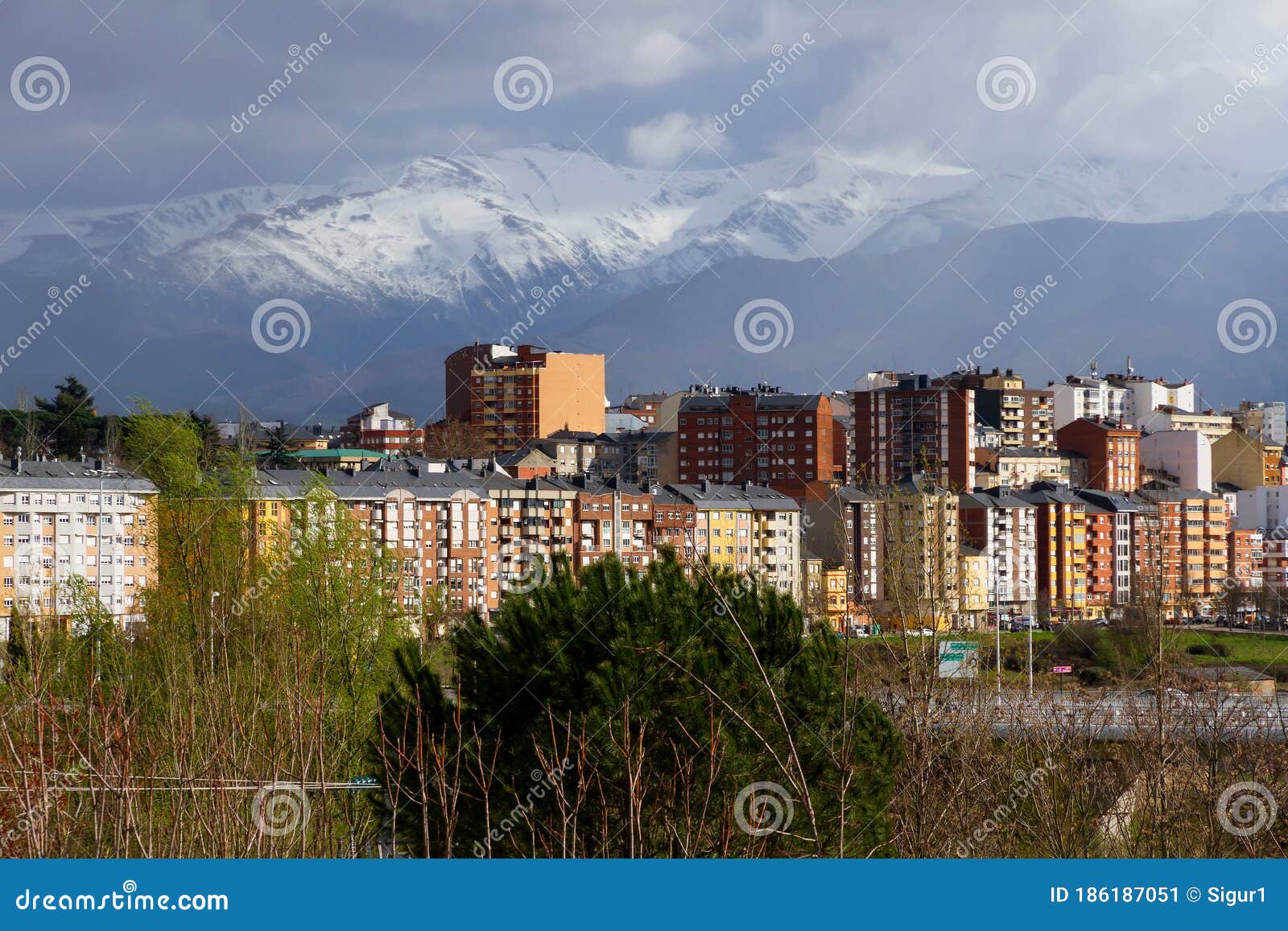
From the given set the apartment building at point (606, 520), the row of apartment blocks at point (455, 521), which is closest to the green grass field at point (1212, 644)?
the row of apartment blocks at point (455, 521)

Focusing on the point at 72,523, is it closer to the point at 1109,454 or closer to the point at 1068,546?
the point at 1068,546

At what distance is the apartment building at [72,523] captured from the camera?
31.2 metres

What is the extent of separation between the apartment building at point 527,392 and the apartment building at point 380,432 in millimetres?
2180

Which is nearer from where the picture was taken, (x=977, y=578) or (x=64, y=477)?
(x=64, y=477)

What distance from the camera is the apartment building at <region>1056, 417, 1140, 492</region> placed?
196 feet

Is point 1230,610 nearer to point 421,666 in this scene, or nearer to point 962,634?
point 962,634

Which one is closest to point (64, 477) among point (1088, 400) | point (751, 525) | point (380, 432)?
point (751, 525)

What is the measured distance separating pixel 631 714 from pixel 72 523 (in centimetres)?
2934

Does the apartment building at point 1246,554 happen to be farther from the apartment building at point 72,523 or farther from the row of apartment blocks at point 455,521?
the apartment building at point 72,523

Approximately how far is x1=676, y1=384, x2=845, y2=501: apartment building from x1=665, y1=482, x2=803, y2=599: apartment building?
39.6 feet

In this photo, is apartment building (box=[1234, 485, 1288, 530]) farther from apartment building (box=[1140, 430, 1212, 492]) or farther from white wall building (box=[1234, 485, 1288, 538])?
apartment building (box=[1140, 430, 1212, 492])

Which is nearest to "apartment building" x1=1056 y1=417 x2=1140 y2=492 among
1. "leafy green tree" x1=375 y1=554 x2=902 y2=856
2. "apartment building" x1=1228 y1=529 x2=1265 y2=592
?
"apartment building" x1=1228 y1=529 x2=1265 y2=592

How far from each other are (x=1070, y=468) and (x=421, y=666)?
5773 centimetres

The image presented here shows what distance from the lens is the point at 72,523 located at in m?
32.4
